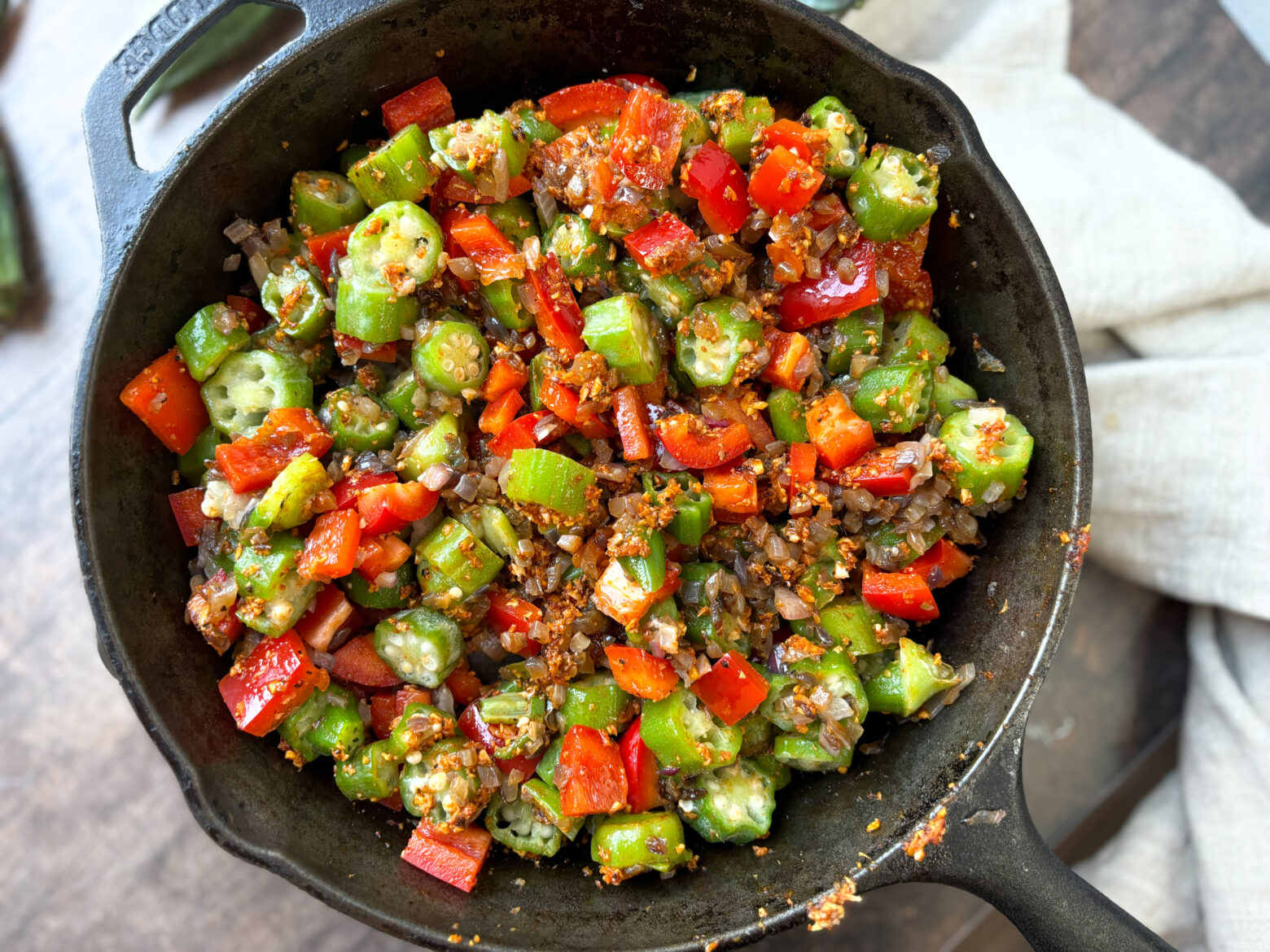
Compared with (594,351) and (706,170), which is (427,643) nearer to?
(594,351)

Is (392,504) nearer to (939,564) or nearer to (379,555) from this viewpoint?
(379,555)

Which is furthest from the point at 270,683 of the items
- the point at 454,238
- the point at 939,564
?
the point at 939,564

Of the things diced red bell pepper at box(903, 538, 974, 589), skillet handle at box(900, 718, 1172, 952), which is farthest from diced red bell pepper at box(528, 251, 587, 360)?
skillet handle at box(900, 718, 1172, 952)

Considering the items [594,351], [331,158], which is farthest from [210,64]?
[594,351]

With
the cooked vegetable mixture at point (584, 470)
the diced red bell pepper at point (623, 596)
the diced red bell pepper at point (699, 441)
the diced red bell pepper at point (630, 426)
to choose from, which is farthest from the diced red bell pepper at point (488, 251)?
the diced red bell pepper at point (623, 596)

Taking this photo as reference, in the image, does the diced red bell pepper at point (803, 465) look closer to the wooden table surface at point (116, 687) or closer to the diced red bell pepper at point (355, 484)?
the diced red bell pepper at point (355, 484)

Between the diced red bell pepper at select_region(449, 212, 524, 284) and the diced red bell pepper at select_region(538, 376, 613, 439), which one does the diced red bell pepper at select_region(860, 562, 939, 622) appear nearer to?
the diced red bell pepper at select_region(538, 376, 613, 439)
